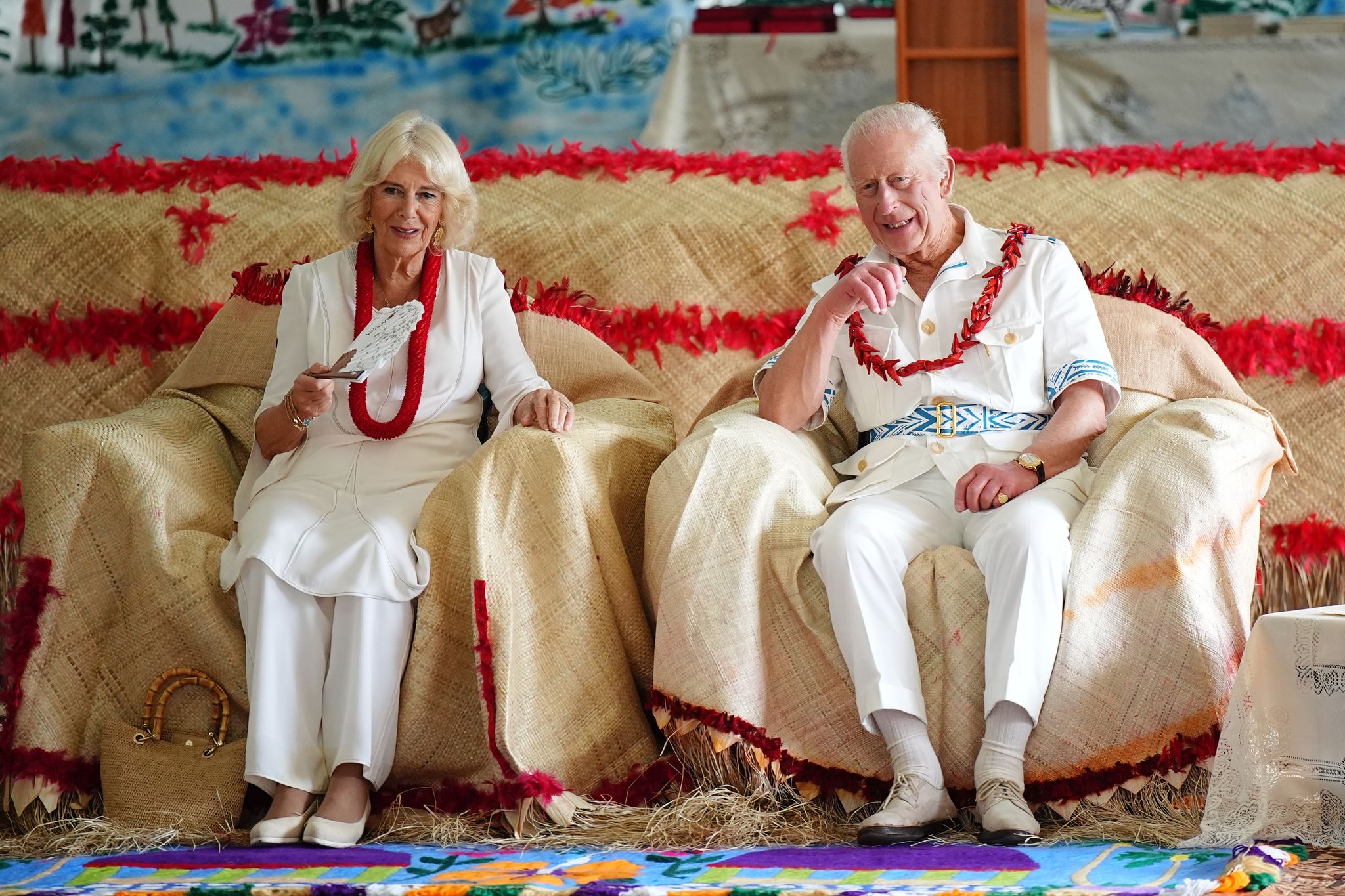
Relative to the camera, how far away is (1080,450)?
8.74 ft

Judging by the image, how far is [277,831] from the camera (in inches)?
91.7

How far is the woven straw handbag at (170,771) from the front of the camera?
8.03ft

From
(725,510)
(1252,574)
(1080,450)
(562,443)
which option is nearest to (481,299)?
(562,443)

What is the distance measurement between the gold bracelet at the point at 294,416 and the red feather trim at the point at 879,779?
92cm

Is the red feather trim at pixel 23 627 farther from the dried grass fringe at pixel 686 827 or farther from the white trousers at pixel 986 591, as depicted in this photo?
the white trousers at pixel 986 591

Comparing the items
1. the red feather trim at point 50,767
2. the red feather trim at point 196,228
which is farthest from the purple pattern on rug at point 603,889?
the red feather trim at point 196,228

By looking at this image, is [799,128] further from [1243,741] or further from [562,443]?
[1243,741]

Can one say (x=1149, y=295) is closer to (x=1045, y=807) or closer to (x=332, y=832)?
(x=1045, y=807)

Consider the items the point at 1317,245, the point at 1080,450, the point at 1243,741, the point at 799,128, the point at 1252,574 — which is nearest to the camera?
the point at 1243,741

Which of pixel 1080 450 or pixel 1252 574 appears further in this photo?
pixel 1080 450

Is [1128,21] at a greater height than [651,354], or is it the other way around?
[1128,21]

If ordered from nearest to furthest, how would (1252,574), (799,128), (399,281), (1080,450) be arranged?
1. (1252,574)
2. (1080,450)
3. (399,281)
4. (799,128)

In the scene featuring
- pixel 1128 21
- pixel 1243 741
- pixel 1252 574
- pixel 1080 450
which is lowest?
pixel 1243 741

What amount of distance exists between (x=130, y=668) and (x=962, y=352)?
1736mm
